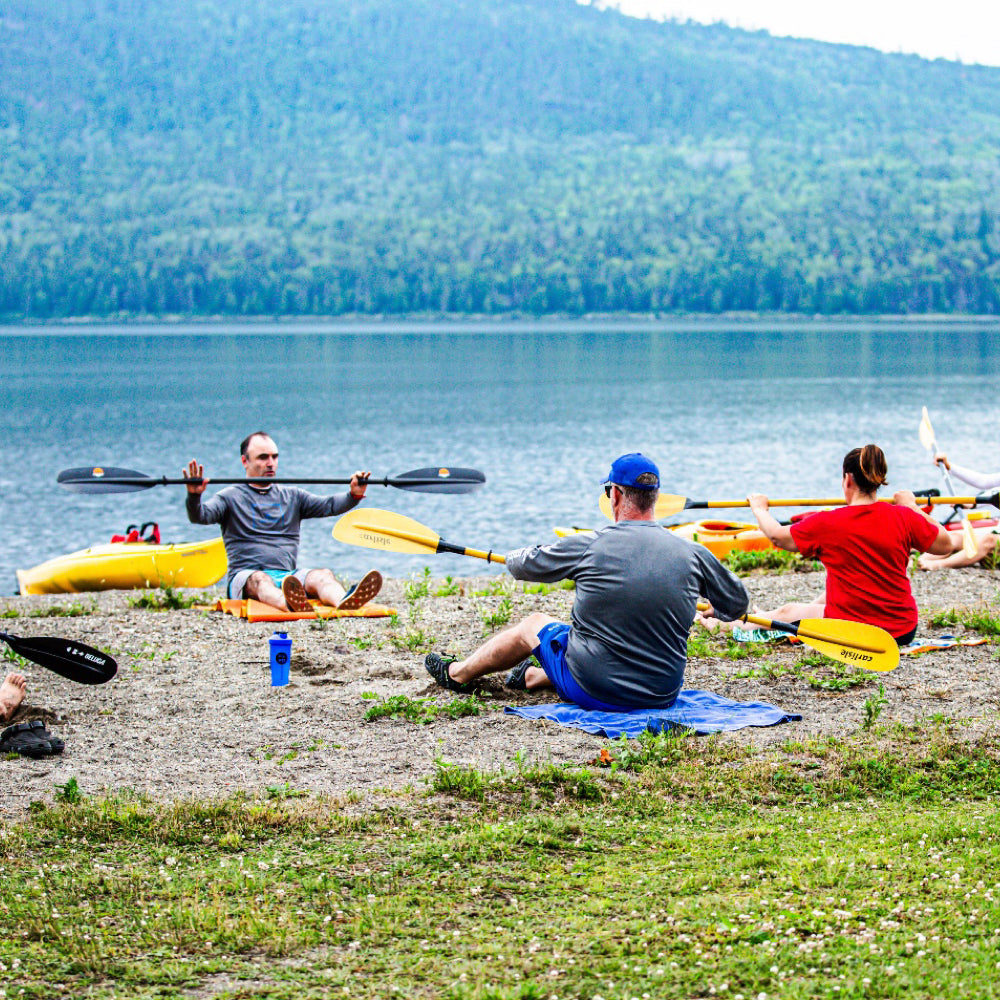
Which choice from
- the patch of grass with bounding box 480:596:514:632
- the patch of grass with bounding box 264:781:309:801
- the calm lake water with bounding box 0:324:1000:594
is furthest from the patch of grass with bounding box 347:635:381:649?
the calm lake water with bounding box 0:324:1000:594

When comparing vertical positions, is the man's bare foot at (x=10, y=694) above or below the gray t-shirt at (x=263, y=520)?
below

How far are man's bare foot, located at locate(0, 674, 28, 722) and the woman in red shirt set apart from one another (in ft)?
15.3

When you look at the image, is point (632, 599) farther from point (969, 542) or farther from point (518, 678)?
point (969, 542)

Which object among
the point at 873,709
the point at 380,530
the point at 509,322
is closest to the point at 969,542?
the point at 873,709

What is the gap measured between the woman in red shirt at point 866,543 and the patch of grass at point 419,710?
231 centimetres

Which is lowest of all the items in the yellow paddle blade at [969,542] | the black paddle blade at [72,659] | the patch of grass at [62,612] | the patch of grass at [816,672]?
the patch of grass at [62,612]

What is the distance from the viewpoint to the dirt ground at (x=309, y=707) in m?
6.64

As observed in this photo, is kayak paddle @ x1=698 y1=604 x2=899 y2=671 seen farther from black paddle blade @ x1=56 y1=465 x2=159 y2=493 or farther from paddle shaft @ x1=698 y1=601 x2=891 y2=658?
black paddle blade @ x1=56 y1=465 x2=159 y2=493

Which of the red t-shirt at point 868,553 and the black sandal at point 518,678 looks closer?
the black sandal at point 518,678

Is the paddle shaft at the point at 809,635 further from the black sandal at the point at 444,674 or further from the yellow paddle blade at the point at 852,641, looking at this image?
the black sandal at the point at 444,674

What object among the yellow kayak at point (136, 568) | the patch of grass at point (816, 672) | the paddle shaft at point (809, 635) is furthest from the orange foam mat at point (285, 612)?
the yellow kayak at point (136, 568)

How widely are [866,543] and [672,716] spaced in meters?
1.94

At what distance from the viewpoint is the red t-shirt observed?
8.31m

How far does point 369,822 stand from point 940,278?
17631 centimetres
